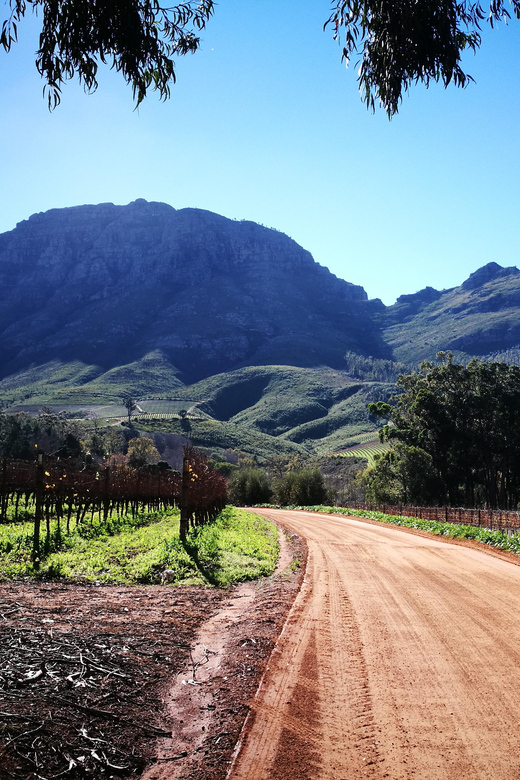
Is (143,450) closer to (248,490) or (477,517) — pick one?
(248,490)

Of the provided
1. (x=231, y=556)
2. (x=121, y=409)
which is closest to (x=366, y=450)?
(x=121, y=409)

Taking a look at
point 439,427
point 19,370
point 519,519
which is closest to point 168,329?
point 19,370

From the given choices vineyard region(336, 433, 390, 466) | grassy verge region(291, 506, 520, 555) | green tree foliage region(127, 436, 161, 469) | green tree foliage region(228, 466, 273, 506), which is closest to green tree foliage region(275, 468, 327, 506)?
green tree foliage region(228, 466, 273, 506)

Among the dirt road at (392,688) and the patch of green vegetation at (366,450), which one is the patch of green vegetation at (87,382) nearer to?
the patch of green vegetation at (366,450)

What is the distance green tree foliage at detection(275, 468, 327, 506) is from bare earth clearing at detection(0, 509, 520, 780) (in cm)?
4522

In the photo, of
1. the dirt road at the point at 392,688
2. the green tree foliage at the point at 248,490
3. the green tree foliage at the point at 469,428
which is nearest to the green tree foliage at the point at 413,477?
the green tree foliage at the point at 469,428

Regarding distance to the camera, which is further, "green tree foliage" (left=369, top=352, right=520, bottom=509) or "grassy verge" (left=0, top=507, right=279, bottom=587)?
"green tree foliage" (left=369, top=352, right=520, bottom=509)

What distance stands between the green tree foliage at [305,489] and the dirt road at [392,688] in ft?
146

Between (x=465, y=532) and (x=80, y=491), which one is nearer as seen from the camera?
(x=465, y=532)

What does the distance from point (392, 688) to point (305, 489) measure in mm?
48977

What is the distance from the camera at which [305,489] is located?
52906 millimetres

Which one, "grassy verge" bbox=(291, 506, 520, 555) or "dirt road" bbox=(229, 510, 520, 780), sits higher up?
"dirt road" bbox=(229, 510, 520, 780)

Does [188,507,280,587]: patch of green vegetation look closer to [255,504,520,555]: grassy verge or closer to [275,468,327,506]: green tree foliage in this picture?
[255,504,520,555]: grassy verge

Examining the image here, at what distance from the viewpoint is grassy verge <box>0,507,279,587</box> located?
31.3 feet
